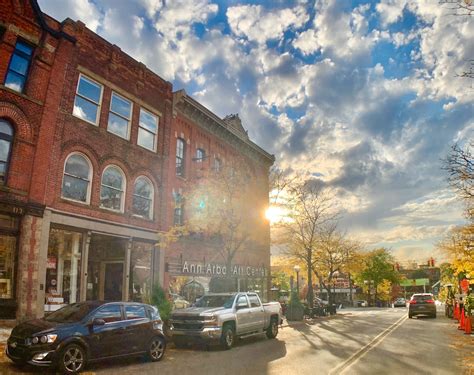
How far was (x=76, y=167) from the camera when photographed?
17.2 m

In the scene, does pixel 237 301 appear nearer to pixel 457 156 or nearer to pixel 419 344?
pixel 419 344

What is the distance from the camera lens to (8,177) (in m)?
14.4

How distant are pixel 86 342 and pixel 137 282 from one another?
35.5 ft

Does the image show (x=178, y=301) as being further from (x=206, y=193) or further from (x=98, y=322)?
(x=98, y=322)

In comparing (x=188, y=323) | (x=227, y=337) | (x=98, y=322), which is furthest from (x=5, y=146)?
(x=227, y=337)

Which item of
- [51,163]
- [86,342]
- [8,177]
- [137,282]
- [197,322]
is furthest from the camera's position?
[137,282]

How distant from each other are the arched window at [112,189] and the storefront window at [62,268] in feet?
6.88

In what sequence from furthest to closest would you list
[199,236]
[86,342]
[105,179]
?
[199,236]
[105,179]
[86,342]

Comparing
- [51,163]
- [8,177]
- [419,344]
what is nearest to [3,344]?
[8,177]

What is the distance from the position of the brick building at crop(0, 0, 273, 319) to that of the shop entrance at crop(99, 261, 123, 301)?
5 centimetres

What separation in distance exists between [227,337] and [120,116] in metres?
11.9

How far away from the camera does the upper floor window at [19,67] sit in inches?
592

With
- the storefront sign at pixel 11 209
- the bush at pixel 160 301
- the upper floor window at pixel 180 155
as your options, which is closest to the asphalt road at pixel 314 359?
the bush at pixel 160 301

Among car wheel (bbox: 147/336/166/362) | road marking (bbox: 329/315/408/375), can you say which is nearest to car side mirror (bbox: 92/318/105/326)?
car wheel (bbox: 147/336/166/362)
